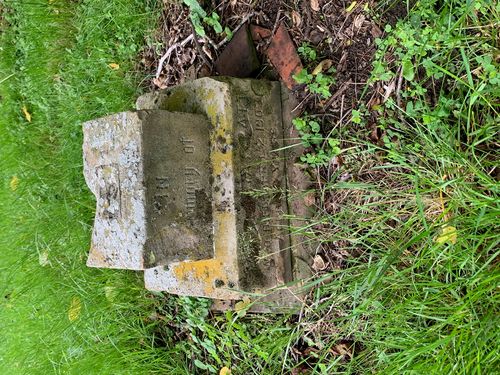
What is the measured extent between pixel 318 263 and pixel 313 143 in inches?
22.6

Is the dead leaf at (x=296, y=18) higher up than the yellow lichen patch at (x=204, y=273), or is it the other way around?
the dead leaf at (x=296, y=18)

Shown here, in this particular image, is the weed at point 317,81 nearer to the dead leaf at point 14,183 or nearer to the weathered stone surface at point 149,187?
the weathered stone surface at point 149,187

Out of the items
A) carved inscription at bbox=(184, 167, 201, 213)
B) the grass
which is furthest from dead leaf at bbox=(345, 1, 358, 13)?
carved inscription at bbox=(184, 167, 201, 213)

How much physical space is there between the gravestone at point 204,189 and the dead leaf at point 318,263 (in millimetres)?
44

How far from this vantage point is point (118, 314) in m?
3.41

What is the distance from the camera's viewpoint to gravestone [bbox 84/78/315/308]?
7.12 ft

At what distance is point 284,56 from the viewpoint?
2637 millimetres

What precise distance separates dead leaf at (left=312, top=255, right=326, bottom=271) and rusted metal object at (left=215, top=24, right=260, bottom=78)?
0.99m

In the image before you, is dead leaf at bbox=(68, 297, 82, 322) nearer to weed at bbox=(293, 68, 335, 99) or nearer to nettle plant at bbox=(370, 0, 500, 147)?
weed at bbox=(293, 68, 335, 99)

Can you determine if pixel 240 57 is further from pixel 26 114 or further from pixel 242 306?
pixel 26 114

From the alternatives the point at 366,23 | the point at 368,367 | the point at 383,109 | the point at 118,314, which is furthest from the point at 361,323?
the point at 118,314

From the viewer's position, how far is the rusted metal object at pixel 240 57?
8.93 ft

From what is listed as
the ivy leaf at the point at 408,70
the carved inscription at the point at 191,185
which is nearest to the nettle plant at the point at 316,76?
the ivy leaf at the point at 408,70

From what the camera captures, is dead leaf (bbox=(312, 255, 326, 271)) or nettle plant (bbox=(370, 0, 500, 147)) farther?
dead leaf (bbox=(312, 255, 326, 271))
